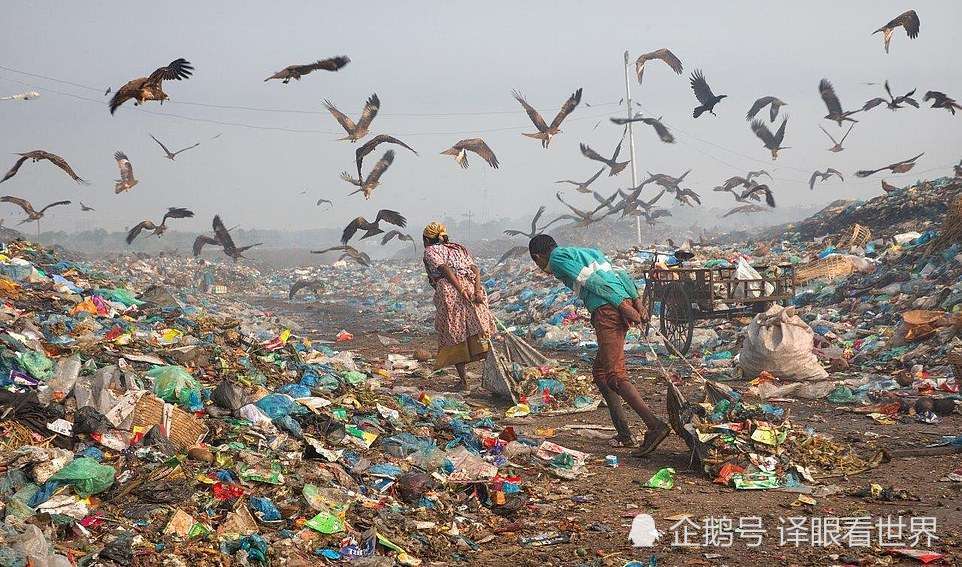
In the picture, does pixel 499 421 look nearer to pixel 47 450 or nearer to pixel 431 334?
pixel 47 450

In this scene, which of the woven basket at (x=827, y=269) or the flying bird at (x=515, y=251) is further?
the flying bird at (x=515, y=251)

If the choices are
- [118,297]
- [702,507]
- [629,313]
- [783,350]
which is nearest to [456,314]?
[629,313]

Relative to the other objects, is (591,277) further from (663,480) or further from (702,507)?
(702,507)

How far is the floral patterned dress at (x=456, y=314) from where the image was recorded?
7.22m

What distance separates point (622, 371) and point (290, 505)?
89.6 inches

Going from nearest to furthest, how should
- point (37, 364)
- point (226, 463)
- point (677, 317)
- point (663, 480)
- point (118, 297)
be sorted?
point (226, 463)
point (663, 480)
point (37, 364)
point (118, 297)
point (677, 317)

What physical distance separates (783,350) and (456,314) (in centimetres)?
290

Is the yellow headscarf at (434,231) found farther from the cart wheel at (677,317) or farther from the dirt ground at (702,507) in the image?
the cart wheel at (677,317)

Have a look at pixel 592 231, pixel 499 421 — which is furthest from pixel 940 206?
pixel 592 231

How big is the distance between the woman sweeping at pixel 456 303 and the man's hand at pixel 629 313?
239cm

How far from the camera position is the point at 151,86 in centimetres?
688

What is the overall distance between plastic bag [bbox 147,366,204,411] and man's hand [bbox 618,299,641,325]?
257 cm

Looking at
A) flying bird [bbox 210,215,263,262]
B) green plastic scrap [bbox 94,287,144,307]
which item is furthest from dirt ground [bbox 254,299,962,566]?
flying bird [bbox 210,215,263,262]

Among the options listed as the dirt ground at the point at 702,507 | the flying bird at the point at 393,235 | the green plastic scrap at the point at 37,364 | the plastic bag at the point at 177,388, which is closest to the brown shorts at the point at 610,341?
the dirt ground at the point at 702,507
